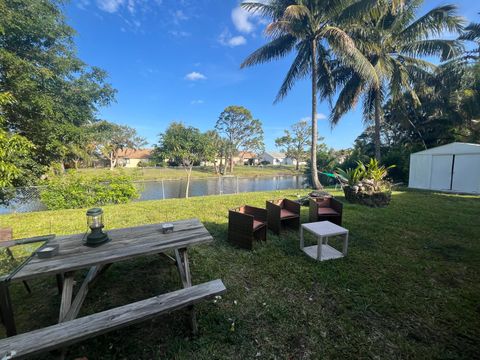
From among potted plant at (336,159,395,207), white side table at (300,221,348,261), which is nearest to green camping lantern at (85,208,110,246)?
white side table at (300,221,348,261)

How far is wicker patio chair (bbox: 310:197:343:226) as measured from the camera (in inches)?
161

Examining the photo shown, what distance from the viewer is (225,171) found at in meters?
30.1

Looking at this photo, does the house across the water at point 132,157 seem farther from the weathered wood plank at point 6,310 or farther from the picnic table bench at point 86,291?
the weathered wood plank at point 6,310

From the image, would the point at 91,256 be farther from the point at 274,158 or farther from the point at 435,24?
the point at 274,158

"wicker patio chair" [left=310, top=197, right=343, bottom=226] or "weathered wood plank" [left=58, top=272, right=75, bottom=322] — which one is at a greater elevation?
"wicker patio chair" [left=310, top=197, right=343, bottom=226]

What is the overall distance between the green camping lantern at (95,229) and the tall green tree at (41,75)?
6134 millimetres

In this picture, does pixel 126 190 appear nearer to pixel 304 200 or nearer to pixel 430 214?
pixel 304 200

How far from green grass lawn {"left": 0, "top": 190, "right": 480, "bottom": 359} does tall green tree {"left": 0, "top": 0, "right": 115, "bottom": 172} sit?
21.7 feet

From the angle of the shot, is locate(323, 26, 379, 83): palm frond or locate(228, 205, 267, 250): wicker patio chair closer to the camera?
locate(228, 205, 267, 250): wicker patio chair

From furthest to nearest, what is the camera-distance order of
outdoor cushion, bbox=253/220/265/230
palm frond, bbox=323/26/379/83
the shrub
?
palm frond, bbox=323/26/379/83
the shrub
outdoor cushion, bbox=253/220/265/230

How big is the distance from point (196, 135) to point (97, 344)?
16.3m

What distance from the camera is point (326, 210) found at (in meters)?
4.31

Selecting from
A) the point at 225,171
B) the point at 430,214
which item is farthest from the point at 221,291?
the point at 225,171

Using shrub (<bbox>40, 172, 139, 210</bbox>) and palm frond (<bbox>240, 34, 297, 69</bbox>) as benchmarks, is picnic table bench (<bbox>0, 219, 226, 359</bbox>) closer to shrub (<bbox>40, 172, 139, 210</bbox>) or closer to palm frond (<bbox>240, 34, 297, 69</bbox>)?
shrub (<bbox>40, 172, 139, 210</bbox>)
